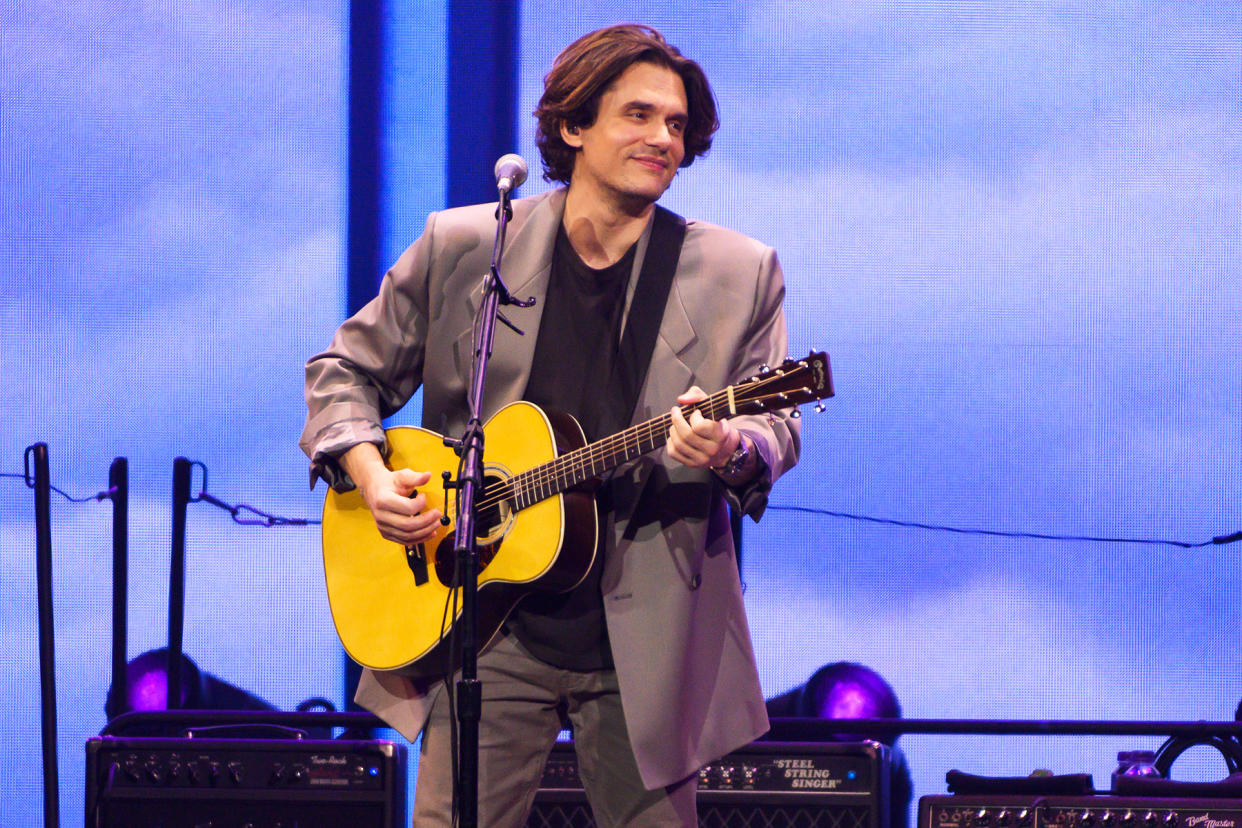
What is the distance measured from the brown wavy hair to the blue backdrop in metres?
1.57

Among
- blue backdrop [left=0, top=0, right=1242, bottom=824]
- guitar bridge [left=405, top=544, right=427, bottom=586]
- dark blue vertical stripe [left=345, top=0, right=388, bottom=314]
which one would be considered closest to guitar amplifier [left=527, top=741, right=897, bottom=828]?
blue backdrop [left=0, top=0, right=1242, bottom=824]

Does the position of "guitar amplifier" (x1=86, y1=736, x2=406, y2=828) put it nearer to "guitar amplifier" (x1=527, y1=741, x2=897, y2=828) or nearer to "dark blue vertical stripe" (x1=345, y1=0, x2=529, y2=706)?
"guitar amplifier" (x1=527, y1=741, x2=897, y2=828)

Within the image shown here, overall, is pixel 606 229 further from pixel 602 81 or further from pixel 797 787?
pixel 797 787

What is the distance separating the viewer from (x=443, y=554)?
237 cm

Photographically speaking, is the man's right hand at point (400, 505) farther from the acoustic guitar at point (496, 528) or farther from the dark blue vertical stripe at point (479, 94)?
the dark blue vertical stripe at point (479, 94)

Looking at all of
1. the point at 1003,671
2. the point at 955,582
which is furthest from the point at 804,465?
the point at 1003,671

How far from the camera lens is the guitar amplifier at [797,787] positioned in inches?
122

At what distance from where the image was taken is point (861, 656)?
3.92 metres

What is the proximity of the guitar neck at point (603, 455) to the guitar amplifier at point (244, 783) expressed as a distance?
1.27 meters

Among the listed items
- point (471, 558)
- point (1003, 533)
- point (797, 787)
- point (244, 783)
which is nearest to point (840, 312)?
point (1003, 533)

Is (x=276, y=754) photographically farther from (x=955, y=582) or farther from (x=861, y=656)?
(x=955, y=582)

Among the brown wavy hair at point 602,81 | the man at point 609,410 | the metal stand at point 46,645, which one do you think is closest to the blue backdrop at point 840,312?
Answer: the metal stand at point 46,645

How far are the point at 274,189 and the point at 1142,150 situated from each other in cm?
270

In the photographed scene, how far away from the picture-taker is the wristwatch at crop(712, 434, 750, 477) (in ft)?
6.93
